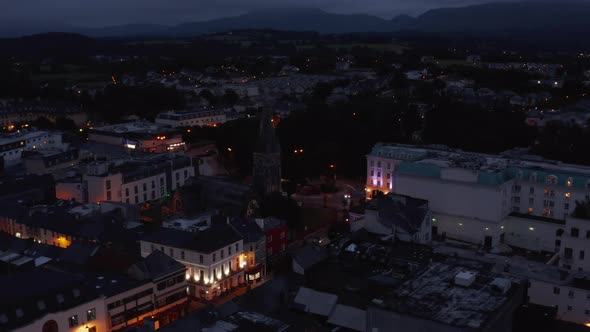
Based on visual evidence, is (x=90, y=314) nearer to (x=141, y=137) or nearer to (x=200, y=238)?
(x=200, y=238)

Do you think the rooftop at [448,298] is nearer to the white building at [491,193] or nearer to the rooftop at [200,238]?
the rooftop at [200,238]

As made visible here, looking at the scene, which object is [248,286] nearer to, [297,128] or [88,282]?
[88,282]

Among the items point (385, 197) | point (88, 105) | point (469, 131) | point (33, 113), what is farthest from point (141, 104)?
point (385, 197)

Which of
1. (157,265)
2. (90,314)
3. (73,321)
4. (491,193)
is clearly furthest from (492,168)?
(73,321)

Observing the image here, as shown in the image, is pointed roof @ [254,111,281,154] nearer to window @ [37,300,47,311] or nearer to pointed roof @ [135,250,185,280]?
pointed roof @ [135,250,185,280]

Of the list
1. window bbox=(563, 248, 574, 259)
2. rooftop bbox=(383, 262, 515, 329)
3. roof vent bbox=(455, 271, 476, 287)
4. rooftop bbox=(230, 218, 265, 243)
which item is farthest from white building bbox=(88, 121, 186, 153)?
roof vent bbox=(455, 271, 476, 287)

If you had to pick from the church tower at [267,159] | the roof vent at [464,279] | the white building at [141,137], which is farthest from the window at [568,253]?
the white building at [141,137]
